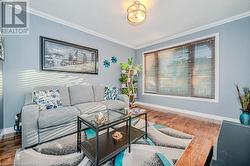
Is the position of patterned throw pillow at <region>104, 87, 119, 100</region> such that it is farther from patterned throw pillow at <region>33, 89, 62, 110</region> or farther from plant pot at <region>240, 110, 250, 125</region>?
plant pot at <region>240, 110, 250, 125</region>

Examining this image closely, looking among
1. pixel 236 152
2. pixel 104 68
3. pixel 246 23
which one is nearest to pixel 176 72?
pixel 246 23

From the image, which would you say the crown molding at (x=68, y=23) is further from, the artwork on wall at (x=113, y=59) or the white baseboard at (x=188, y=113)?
the white baseboard at (x=188, y=113)

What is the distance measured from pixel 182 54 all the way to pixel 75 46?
319 cm

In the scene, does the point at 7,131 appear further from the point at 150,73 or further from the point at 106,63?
the point at 150,73

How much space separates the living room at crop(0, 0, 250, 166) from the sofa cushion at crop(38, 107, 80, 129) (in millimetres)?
15

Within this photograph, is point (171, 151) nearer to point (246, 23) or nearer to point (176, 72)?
point (176, 72)

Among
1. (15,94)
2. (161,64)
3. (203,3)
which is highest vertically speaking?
(203,3)

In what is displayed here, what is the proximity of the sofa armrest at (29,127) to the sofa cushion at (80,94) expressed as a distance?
0.97 metres

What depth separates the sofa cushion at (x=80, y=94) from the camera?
9.13 ft

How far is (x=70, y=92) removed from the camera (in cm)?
281

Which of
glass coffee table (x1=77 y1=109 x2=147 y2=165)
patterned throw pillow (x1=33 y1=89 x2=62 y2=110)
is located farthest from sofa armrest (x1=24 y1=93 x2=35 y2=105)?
glass coffee table (x1=77 y1=109 x2=147 y2=165)

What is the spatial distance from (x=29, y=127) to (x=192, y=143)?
8.44 feet

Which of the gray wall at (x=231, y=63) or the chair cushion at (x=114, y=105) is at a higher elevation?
the gray wall at (x=231, y=63)

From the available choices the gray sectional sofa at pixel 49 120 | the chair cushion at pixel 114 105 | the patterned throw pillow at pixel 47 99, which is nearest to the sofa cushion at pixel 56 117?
the gray sectional sofa at pixel 49 120
